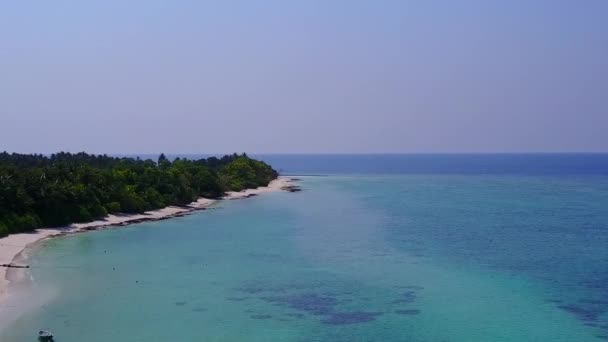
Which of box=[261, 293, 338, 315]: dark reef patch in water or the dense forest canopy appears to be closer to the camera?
box=[261, 293, 338, 315]: dark reef patch in water

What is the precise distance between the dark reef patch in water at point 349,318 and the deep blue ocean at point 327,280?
10 cm

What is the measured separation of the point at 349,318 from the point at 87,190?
40.1 meters

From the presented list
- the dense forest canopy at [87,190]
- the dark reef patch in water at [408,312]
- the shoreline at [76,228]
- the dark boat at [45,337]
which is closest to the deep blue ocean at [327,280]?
the dark reef patch in water at [408,312]

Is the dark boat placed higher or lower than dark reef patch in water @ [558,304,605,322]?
higher

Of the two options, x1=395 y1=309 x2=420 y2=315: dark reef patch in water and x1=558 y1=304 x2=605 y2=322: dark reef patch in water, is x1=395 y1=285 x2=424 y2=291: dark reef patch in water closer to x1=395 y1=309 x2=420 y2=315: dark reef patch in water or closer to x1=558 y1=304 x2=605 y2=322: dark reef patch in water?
x1=395 y1=309 x2=420 y2=315: dark reef patch in water

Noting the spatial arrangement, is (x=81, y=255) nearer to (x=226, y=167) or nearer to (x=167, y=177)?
(x=167, y=177)

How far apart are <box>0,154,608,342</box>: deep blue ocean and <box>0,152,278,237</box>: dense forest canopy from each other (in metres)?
4.55

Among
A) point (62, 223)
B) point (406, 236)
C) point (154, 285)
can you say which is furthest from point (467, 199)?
point (154, 285)

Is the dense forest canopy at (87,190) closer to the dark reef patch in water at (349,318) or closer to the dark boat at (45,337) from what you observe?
the dark boat at (45,337)

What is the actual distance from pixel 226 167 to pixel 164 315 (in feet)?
260

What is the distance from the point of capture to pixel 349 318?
28.8 m

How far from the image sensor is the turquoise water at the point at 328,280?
2752cm

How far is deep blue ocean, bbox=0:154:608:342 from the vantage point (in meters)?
27.5

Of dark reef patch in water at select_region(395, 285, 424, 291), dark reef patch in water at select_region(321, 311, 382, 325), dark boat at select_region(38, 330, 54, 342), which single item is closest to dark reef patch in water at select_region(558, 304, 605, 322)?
dark reef patch in water at select_region(395, 285, 424, 291)
